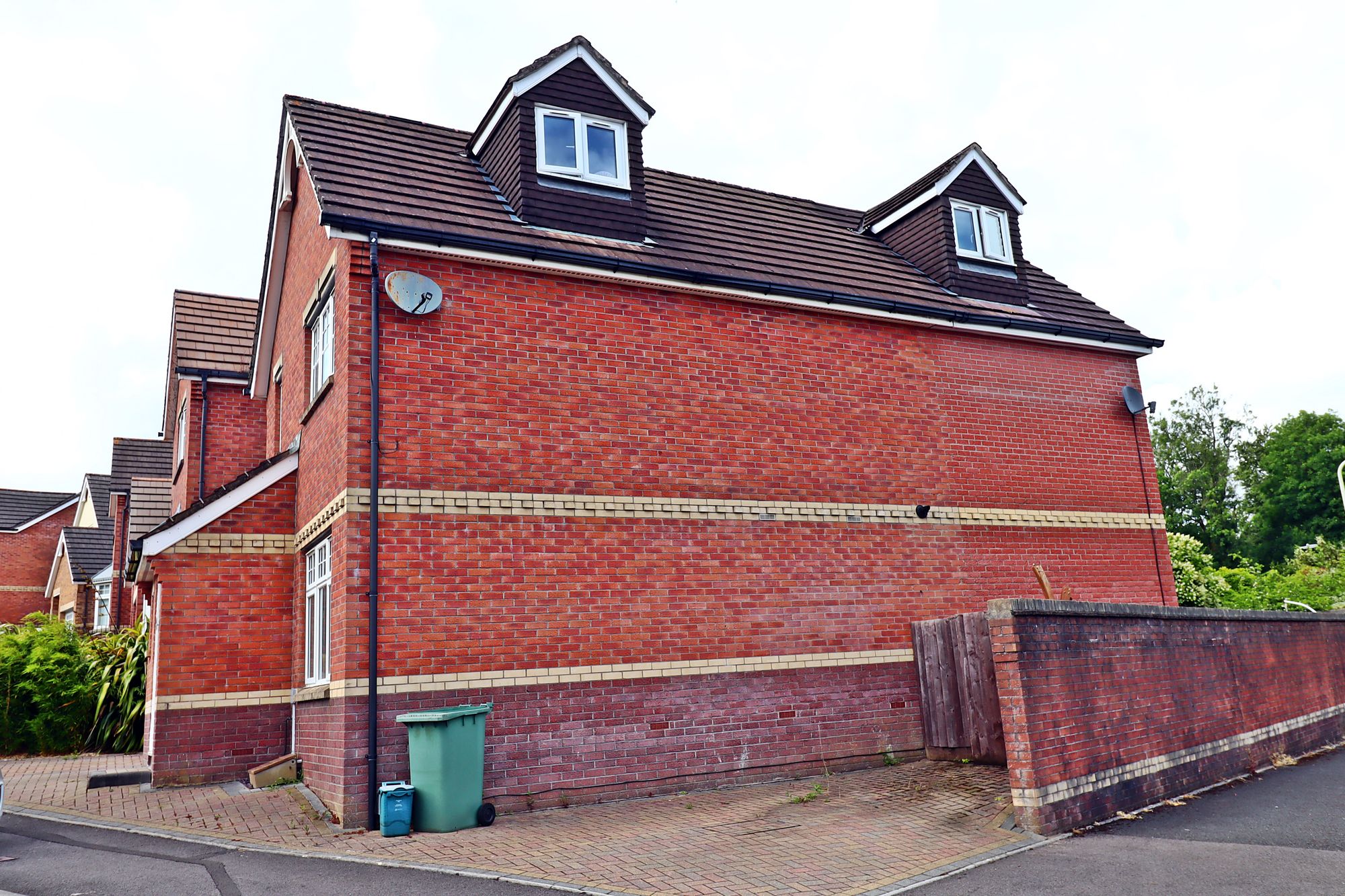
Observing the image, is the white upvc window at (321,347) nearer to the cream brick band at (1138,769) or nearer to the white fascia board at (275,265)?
the white fascia board at (275,265)

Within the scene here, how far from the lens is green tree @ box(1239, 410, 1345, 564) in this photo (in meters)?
49.2

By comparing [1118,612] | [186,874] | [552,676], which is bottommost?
[186,874]

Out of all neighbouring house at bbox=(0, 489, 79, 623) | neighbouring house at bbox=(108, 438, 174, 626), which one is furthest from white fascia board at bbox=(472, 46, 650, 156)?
neighbouring house at bbox=(0, 489, 79, 623)

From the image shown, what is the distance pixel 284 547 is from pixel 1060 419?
35.6 ft

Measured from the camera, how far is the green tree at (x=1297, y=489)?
49.2m

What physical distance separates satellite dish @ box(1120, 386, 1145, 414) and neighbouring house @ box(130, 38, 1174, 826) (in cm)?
37

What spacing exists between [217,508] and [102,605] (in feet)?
69.4

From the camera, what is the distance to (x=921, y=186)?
49.5ft

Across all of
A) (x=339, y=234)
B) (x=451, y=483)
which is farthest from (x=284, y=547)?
(x=339, y=234)

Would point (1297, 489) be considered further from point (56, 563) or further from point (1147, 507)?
point (56, 563)

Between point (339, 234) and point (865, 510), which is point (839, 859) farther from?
point (339, 234)

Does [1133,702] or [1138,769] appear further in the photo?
[1133,702]

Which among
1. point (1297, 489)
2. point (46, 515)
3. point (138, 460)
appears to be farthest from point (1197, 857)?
point (1297, 489)

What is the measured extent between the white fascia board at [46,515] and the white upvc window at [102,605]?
1298cm
